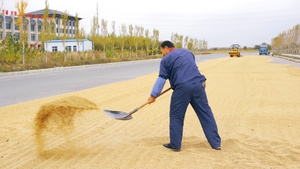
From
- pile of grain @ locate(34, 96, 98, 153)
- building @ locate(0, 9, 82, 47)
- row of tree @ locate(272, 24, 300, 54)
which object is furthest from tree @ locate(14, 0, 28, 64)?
row of tree @ locate(272, 24, 300, 54)

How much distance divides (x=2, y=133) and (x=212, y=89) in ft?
24.5

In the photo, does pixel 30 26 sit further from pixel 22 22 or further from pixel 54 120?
pixel 54 120

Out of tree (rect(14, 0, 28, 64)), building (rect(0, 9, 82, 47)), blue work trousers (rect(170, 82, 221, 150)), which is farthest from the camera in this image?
building (rect(0, 9, 82, 47))

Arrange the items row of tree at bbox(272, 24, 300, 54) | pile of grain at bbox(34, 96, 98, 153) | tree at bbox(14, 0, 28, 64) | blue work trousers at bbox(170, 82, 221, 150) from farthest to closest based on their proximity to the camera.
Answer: row of tree at bbox(272, 24, 300, 54) → tree at bbox(14, 0, 28, 64) → pile of grain at bbox(34, 96, 98, 153) → blue work trousers at bbox(170, 82, 221, 150)

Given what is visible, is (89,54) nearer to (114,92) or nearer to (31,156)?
(114,92)

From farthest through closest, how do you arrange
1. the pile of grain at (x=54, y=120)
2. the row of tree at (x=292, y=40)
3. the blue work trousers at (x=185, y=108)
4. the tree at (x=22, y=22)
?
the row of tree at (x=292, y=40) → the tree at (x=22, y=22) → the pile of grain at (x=54, y=120) → the blue work trousers at (x=185, y=108)

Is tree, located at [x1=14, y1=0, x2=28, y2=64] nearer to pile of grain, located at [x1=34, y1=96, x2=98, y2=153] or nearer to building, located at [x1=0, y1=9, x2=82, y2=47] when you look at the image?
pile of grain, located at [x1=34, y1=96, x2=98, y2=153]

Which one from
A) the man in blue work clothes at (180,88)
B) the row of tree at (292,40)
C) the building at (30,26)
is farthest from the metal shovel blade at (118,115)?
the row of tree at (292,40)

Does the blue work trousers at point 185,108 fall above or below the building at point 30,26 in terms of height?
below

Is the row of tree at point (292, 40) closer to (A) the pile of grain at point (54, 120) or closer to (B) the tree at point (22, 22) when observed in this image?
(B) the tree at point (22, 22)

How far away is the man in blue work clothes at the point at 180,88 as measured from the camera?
13.0 ft

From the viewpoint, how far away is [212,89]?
10609 millimetres

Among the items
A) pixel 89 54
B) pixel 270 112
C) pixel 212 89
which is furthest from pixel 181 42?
pixel 270 112

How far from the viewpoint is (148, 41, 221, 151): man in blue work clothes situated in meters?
3.95
